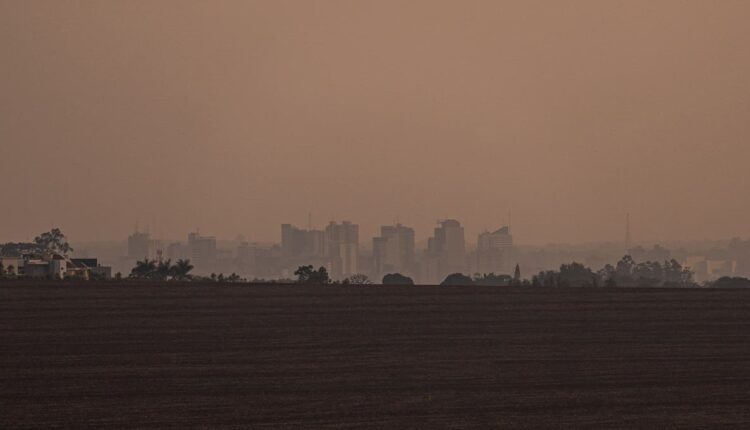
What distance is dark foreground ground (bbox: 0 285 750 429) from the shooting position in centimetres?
2512

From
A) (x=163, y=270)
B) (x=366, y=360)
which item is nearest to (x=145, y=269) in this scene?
(x=163, y=270)

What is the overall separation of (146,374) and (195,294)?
2725 cm

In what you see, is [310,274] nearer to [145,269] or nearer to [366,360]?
[145,269]

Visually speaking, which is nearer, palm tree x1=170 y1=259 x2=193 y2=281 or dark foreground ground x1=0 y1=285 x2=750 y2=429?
dark foreground ground x1=0 y1=285 x2=750 y2=429

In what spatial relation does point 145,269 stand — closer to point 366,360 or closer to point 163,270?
point 163,270

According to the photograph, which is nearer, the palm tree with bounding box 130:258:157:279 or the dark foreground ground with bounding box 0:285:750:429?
the dark foreground ground with bounding box 0:285:750:429

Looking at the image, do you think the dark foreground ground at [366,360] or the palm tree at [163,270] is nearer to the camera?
the dark foreground ground at [366,360]

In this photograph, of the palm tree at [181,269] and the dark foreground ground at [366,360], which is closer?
the dark foreground ground at [366,360]

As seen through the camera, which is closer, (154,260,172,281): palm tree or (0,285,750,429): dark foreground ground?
(0,285,750,429): dark foreground ground

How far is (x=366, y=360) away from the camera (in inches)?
1358

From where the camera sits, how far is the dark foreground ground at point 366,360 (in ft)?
82.4

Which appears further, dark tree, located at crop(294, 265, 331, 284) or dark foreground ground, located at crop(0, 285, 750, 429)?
dark tree, located at crop(294, 265, 331, 284)

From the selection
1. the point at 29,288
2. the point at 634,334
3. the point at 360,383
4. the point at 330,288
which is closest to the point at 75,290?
the point at 29,288

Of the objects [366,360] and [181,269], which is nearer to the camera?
[366,360]
